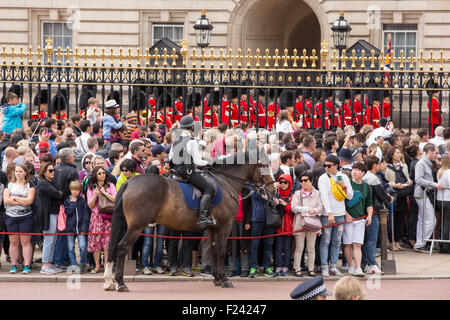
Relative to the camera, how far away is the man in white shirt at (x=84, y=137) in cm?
1516

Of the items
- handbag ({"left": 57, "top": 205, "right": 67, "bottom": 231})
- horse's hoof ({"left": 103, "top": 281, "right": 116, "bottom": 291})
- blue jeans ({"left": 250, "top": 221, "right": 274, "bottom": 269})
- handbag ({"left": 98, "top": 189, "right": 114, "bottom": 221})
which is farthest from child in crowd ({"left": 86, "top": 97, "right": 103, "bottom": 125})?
horse's hoof ({"left": 103, "top": 281, "right": 116, "bottom": 291})

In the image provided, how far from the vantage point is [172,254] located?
1284 centimetres

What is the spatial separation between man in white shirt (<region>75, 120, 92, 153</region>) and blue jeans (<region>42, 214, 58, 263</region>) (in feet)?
7.88

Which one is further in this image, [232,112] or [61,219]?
[232,112]

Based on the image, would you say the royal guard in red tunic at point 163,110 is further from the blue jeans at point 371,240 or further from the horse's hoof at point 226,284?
the horse's hoof at point 226,284

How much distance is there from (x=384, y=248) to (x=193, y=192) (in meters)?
2.80

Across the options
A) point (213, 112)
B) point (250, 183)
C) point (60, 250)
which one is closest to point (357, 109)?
point (213, 112)

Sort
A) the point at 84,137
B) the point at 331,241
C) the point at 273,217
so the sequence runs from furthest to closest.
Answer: the point at 84,137
the point at 331,241
the point at 273,217

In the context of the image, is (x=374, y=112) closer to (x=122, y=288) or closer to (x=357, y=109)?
(x=357, y=109)

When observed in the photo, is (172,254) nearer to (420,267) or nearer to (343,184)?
(343,184)

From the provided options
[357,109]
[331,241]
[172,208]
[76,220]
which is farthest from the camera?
[357,109]

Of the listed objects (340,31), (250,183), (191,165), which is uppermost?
(340,31)

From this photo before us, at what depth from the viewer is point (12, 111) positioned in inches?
692

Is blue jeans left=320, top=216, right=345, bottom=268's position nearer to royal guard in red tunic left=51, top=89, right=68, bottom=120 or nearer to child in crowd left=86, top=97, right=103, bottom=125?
child in crowd left=86, top=97, right=103, bottom=125
